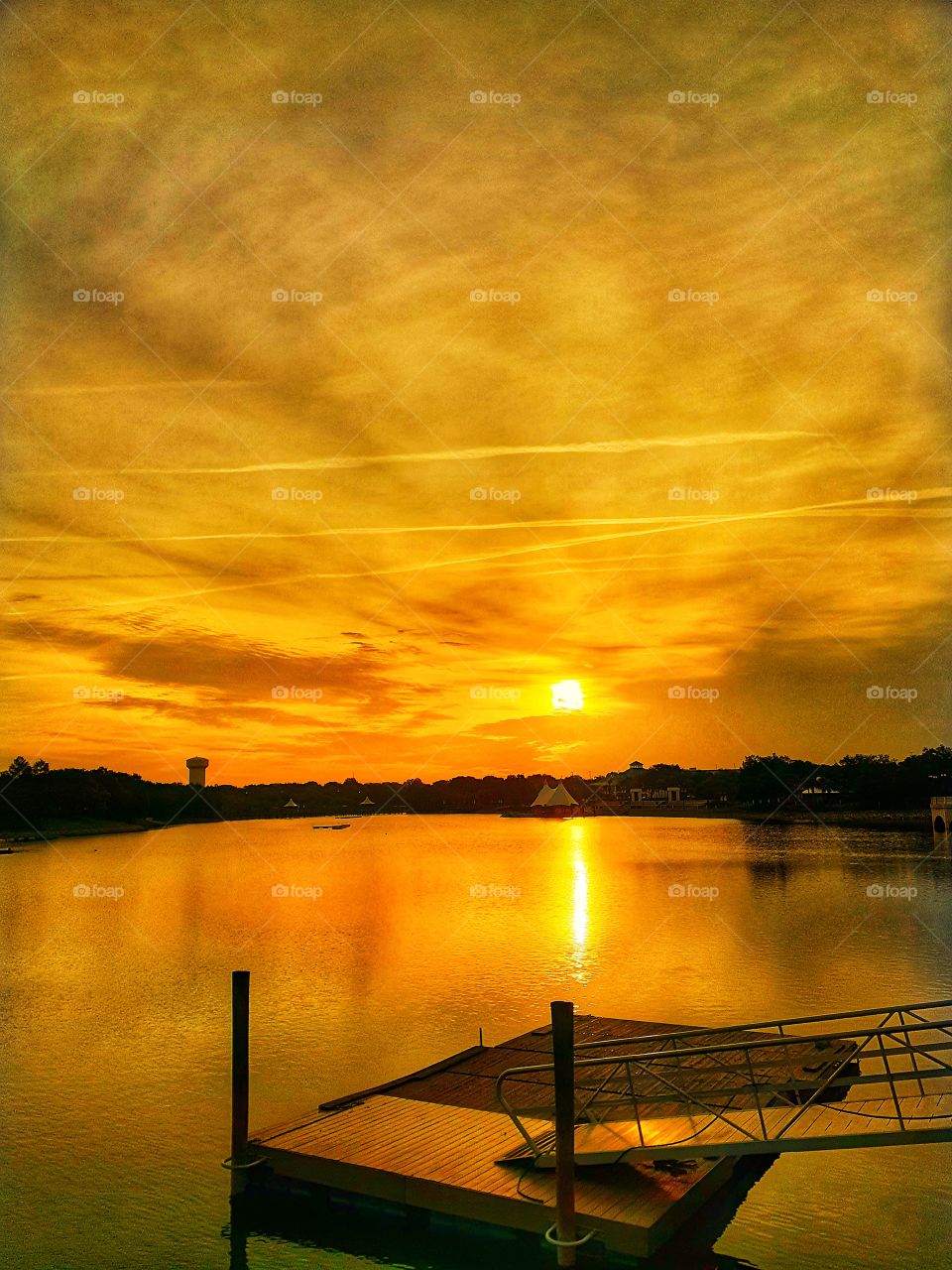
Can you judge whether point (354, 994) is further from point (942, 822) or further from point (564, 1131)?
point (942, 822)

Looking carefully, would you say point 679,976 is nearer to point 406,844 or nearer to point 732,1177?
point 732,1177

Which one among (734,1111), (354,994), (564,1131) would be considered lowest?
(354,994)

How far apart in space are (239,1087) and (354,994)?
19.0 metres

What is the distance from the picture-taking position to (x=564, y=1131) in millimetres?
12273

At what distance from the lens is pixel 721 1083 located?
16.3 meters

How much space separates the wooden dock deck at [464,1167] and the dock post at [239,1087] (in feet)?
0.67

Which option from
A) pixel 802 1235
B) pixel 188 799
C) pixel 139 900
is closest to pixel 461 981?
pixel 802 1235

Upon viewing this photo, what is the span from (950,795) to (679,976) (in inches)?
3141

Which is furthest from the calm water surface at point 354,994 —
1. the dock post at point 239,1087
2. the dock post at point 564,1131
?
the dock post at point 564,1131

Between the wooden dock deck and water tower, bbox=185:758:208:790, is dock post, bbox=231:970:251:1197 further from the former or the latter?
water tower, bbox=185:758:208:790

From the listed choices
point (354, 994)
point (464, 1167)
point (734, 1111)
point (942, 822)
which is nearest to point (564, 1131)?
point (464, 1167)

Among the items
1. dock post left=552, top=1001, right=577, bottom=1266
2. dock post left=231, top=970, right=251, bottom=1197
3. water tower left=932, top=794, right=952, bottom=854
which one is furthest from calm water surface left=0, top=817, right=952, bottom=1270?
water tower left=932, top=794, right=952, bottom=854

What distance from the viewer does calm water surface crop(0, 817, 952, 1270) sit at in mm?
15195

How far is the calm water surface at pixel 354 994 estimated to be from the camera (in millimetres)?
15195
